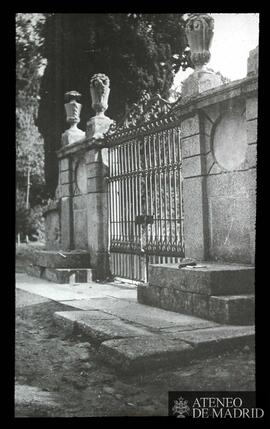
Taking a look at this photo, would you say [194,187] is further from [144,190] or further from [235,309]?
[235,309]

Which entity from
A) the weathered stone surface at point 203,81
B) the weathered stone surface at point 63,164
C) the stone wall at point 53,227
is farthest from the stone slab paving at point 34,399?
the stone wall at point 53,227

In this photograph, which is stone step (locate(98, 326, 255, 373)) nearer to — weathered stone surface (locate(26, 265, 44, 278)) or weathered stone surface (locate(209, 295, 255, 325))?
weathered stone surface (locate(209, 295, 255, 325))

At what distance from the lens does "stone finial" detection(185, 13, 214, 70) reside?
5.91m

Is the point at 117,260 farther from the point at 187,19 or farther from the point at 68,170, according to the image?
the point at 187,19

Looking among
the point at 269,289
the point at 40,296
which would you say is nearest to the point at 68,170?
the point at 40,296

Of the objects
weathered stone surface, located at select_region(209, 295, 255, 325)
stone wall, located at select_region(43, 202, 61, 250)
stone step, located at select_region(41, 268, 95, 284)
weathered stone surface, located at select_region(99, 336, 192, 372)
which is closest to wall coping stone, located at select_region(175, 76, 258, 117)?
weathered stone surface, located at select_region(209, 295, 255, 325)

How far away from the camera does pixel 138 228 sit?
798 centimetres

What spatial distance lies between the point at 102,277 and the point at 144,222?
169cm

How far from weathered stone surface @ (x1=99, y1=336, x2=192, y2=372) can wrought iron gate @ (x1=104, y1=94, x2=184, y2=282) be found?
8.96ft

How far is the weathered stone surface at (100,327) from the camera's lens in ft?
14.9

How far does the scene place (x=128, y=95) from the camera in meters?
9.67

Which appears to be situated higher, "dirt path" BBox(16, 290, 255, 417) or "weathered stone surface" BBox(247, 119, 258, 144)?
"weathered stone surface" BBox(247, 119, 258, 144)

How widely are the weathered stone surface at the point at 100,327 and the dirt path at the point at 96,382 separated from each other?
0.16 meters

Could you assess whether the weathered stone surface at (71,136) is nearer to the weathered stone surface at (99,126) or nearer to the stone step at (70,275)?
the weathered stone surface at (99,126)
